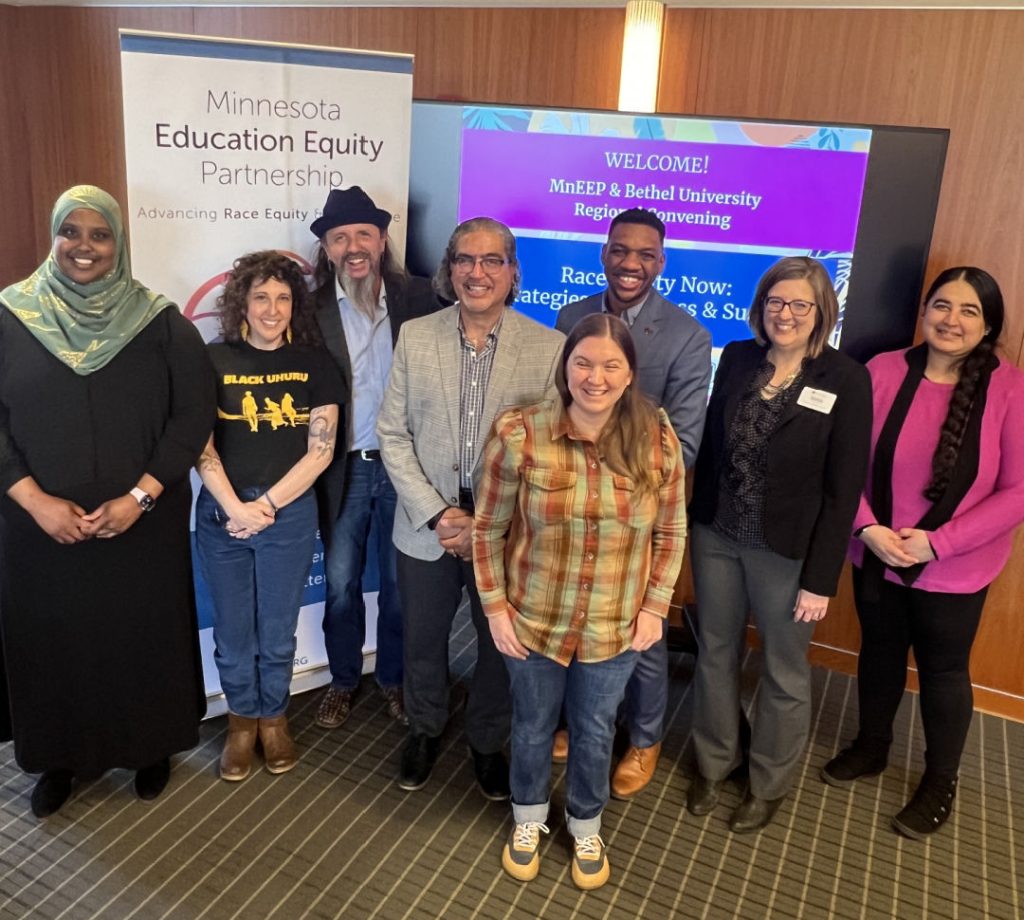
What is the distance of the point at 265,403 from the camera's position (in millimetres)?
2438

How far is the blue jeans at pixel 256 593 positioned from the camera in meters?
2.52

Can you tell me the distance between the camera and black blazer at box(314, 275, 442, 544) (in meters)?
2.64

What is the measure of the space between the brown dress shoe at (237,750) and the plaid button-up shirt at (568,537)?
3.29ft

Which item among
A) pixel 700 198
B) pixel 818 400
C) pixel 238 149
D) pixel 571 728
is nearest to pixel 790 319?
pixel 818 400

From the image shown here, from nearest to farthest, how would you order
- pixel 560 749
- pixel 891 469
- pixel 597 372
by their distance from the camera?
pixel 597 372 → pixel 891 469 → pixel 560 749

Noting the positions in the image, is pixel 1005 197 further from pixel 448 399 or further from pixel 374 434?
pixel 374 434

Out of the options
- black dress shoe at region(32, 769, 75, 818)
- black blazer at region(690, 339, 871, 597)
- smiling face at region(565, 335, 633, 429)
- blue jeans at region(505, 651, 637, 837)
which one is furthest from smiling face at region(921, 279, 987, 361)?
black dress shoe at region(32, 769, 75, 818)

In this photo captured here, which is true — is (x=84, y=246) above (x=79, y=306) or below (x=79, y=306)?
above

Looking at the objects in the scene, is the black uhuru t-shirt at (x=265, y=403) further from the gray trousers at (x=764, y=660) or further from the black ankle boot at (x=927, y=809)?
the black ankle boot at (x=927, y=809)

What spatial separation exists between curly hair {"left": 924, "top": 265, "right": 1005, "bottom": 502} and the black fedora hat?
1563mm

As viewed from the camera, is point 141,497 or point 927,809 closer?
point 141,497

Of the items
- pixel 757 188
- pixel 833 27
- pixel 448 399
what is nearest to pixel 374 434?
pixel 448 399

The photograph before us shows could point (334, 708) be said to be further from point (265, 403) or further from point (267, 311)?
point (267, 311)

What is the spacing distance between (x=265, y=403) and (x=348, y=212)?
619 millimetres
